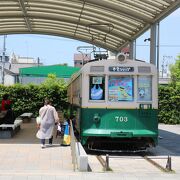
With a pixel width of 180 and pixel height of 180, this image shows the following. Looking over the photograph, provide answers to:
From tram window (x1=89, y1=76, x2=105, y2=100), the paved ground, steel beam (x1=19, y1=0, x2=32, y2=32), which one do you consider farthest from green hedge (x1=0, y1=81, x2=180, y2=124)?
tram window (x1=89, y1=76, x2=105, y2=100)

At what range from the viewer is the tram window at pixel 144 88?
51.1ft

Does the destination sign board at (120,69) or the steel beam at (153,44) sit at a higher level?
the steel beam at (153,44)

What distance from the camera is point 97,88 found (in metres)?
15.6

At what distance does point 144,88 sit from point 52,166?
4790mm

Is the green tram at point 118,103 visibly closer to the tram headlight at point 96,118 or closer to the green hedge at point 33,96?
the tram headlight at point 96,118

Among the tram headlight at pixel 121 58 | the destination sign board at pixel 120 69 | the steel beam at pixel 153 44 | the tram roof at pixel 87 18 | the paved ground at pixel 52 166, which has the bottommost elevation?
the paved ground at pixel 52 166

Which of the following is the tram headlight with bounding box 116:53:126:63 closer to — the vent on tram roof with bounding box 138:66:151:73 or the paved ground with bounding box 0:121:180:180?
the vent on tram roof with bounding box 138:66:151:73

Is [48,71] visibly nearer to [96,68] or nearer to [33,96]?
[33,96]

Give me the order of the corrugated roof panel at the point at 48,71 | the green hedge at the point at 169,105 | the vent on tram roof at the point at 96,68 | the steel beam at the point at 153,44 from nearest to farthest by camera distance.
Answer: the vent on tram roof at the point at 96,68 < the steel beam at the point at 153,44 < the green hedge at the point at 169,105 < the corrugated roof panel at the point at 48,71

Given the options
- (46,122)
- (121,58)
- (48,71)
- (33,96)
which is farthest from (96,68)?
(48,71)

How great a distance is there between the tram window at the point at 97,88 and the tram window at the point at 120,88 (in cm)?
22

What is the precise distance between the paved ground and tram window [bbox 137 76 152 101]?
6.04 feet

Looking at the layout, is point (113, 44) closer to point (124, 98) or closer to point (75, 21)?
point (75, 21)

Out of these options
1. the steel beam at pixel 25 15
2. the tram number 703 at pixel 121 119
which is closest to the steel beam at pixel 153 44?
the steel beam at pixel 25 15
